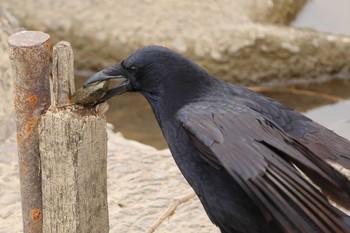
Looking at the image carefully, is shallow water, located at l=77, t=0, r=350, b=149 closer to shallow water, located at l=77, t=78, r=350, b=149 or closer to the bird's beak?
shallow water, located at l=77, t=78, r=350, b=149

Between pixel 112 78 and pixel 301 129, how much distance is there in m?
0.79

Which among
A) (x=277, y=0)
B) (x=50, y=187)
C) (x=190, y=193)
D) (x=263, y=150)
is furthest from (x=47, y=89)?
(x=277, y=0)

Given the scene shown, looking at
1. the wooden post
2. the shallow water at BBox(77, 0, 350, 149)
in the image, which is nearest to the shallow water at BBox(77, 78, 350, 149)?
the shallow water at BBox(77, 0, 350, 149)

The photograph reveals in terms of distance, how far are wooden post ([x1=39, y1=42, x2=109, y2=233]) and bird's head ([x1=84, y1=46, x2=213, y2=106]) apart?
0.27 m

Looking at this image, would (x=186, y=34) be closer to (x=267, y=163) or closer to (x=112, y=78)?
(x=112, y=78)

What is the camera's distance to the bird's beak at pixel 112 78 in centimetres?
359

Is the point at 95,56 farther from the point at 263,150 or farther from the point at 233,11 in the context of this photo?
the point at 263,150

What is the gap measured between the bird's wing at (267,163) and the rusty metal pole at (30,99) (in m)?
0.52

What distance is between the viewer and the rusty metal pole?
3.45 meters

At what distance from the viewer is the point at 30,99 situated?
351cm

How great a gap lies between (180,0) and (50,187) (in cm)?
387

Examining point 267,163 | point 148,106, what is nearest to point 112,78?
point 267,163

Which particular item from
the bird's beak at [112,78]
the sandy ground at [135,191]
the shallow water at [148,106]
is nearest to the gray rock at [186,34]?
the shallow water at [148,106]

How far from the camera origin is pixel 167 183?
492 cm
